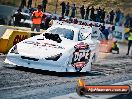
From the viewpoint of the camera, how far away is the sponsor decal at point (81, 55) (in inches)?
464

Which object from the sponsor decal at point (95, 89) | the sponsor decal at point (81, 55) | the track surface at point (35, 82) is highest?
the sponsor decal at point (95, 89)

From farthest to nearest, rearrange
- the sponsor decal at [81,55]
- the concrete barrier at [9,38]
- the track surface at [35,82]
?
the concrete barrier at [9,38] < the sponsor decal at [81,55] < the track surface at [35,82]

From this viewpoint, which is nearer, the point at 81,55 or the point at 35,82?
the point at 35,82

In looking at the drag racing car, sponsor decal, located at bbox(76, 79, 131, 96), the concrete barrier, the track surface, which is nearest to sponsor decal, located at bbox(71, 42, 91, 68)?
the drag racing car

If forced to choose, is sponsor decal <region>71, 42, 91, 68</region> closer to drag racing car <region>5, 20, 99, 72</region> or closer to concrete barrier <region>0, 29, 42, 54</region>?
drag racing car <region>5, 20, 99, 72</region>

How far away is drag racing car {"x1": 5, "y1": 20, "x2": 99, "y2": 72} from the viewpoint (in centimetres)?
1096

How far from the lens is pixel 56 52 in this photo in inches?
435

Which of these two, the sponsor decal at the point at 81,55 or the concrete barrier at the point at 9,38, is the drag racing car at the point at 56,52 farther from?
the concrete barrier at the point at 9,38

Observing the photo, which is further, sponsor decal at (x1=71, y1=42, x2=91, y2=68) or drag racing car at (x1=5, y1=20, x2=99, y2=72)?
sponsor decal at (x1=71, y1=42, x2=91, y2=68)

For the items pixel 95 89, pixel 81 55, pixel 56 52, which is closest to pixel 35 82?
pixel 56 52

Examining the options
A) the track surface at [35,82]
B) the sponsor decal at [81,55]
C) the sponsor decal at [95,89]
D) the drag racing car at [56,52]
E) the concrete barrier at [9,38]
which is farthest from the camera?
the concrete barrier at [9,38]

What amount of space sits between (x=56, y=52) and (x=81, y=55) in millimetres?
1400

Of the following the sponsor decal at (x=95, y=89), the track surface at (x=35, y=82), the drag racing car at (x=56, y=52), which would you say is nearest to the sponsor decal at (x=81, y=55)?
the drag racing car at (x=56, y=52)

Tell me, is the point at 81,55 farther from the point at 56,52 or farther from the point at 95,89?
the point at 95,89
